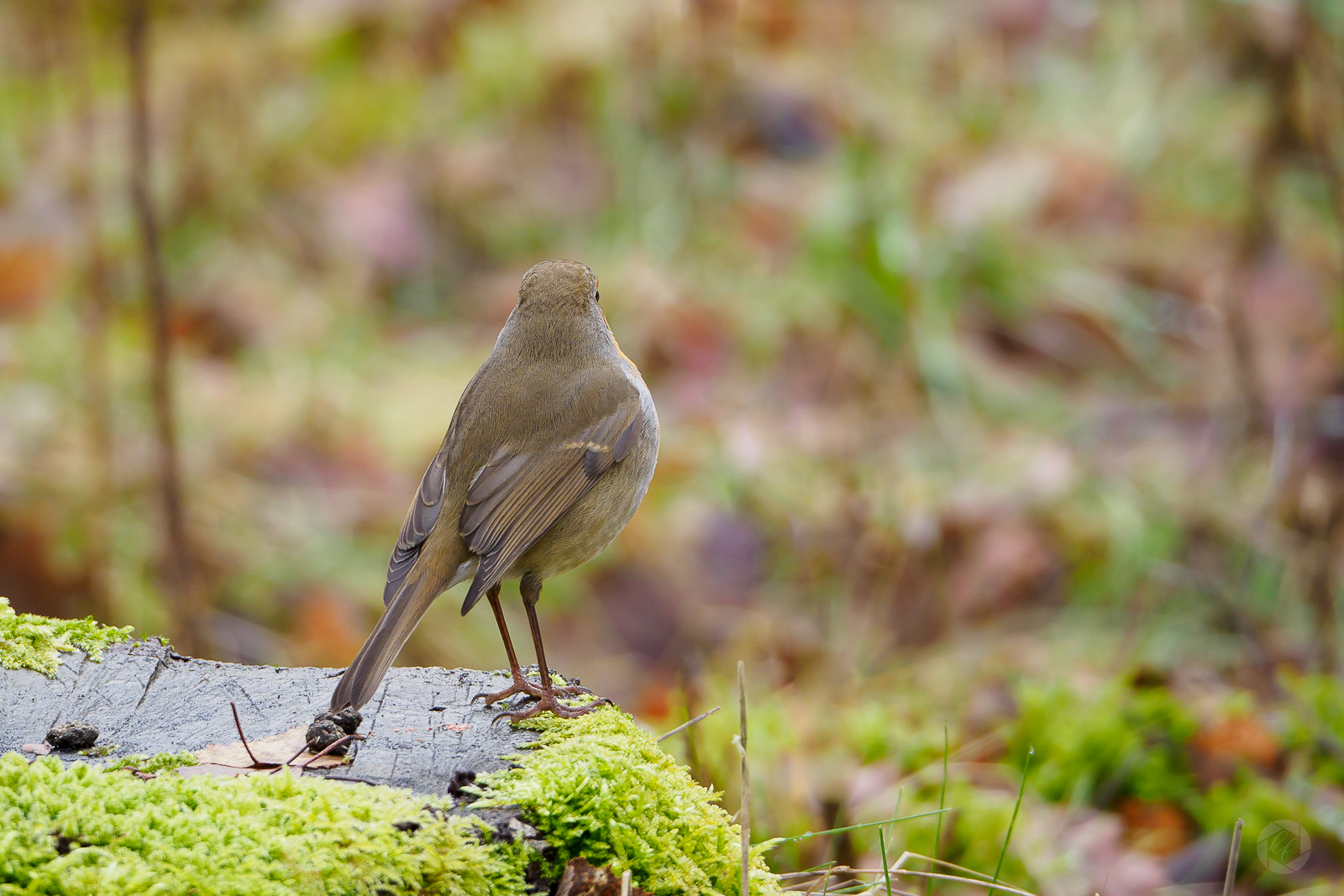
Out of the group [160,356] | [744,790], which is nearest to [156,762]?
[744,790]

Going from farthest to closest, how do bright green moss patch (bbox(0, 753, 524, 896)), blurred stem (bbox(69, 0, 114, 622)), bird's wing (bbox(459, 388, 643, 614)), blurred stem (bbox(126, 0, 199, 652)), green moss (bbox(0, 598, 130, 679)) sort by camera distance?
blurred stem (bbox(69, 0, 114, 622)) < blurred stem (bbox(126, 0, 199, 652)) < bird's wing (bbox(459, 388, 643, 614)) < green moss (bbox(0, 598, 130, 679)) < bright green moss patch (bbox(0, 753, 524, 896))

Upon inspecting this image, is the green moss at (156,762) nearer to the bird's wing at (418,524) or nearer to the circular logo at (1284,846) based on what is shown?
the bird's wing at (418,524)

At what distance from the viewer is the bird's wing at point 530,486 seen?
7.67 feet

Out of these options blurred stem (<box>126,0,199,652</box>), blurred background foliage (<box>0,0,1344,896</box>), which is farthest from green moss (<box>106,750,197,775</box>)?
blurred stem (<box>126,0,199,652</box>)

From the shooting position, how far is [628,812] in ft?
6.08

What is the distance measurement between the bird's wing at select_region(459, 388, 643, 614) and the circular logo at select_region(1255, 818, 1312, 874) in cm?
200

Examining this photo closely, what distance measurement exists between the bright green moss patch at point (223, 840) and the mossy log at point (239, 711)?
5.5 inches

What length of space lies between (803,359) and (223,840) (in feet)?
14.9

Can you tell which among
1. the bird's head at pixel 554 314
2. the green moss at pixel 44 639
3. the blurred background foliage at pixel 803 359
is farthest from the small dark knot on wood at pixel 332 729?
the blurred background foliage at pixel 803 359

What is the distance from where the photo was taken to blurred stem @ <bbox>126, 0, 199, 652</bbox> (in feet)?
11.8

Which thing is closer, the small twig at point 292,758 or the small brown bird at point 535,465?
the small twig at point 292,758

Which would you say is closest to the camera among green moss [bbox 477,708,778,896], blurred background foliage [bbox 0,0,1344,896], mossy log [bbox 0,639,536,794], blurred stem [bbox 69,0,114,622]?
green moss [bbox 477,708,778,896]

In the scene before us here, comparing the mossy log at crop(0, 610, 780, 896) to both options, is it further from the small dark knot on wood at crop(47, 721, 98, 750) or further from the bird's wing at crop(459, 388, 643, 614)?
the bird's wing at crop(459, 388, 643, 614)

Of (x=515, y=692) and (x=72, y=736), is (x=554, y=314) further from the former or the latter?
(x=72, y=736)
